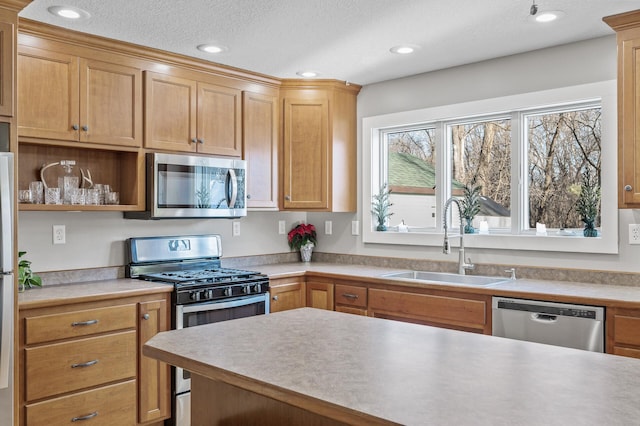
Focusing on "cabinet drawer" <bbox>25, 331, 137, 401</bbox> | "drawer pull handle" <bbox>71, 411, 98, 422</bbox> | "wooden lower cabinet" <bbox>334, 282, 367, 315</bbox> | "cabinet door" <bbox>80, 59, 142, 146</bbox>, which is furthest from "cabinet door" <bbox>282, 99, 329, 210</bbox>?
"drawer pull handle" <bbox>71, 411, 98, 422</bbox>

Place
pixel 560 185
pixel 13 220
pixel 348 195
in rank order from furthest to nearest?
pixel 348 195 < pixel 560 185 < pixel 13 220

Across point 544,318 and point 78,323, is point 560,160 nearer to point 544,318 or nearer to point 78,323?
point 544,318

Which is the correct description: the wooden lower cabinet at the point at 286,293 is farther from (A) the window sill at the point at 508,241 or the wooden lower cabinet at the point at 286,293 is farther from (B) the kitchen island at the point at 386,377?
(B) the kitchen island at the point at 386,377

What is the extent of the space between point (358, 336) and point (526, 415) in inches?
30.7

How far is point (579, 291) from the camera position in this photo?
2934mm

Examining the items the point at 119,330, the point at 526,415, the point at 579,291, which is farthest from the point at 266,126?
the point at 526,415

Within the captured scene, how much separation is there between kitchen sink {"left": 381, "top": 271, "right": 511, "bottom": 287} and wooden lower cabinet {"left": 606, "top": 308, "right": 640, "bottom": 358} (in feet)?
2.61

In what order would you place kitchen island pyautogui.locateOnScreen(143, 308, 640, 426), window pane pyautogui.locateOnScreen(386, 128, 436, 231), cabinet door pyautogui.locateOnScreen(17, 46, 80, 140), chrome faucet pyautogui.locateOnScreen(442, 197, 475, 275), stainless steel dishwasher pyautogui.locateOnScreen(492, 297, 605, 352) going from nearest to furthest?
kitchen island pyautogui.locateOnScreen(143, 308, 640, 426) → stainless steel dishwasher pyautogui.locateOnScreen(492, 297, 605, 352) → cabinet door pyautogui.locateOnScreen(17, 46, 80, 140) → chrome faucet pyautogui.locateOnScreen(442, 197, 475, 275) → window pane pyautogui.locateOnScreen(386, 128, 436, 231)

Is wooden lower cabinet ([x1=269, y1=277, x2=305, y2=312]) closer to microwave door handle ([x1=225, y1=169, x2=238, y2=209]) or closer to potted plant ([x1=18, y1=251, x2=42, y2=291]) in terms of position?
microwave door handle ([x1=225, y1=169, x2=238, y2=209])

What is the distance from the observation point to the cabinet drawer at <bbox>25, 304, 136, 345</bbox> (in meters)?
2.71

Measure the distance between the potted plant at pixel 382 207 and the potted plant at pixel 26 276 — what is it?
251cm

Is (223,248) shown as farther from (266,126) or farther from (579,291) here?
(579,291)

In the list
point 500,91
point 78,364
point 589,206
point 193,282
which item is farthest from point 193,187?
point 589,206

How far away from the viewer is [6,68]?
2598 mm
